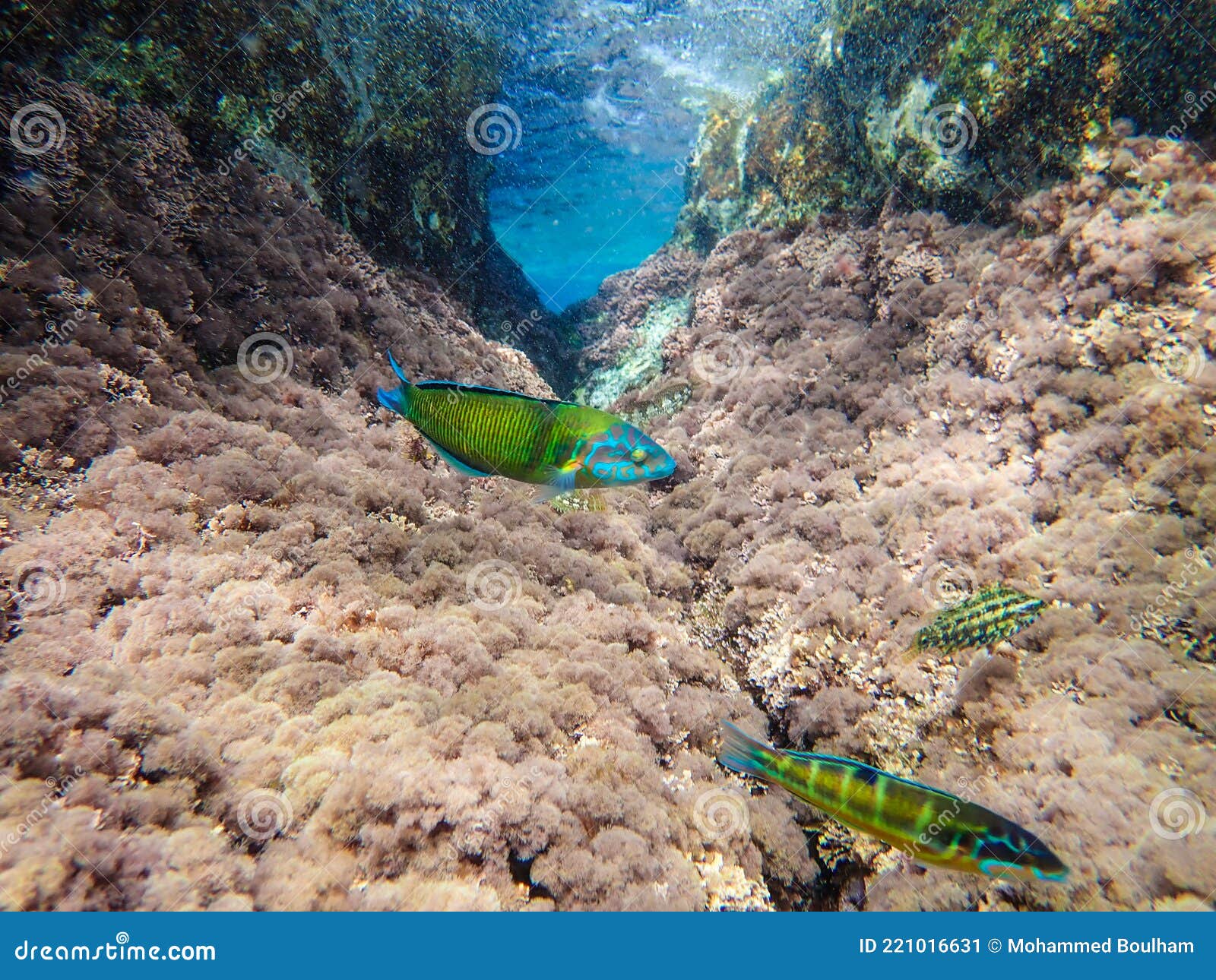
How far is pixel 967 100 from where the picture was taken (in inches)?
228

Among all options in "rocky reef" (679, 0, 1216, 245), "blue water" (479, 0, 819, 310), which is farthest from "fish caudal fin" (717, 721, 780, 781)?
"blue water" (479, 0, 819, 310)

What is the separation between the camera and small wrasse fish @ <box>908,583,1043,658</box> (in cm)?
330

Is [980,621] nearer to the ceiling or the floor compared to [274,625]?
nearer to the ceiling

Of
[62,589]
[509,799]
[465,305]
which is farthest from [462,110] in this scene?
[509,799]

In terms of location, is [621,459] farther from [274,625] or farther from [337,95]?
[337,95]

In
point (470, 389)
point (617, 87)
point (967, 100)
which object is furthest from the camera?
point (617, 87)

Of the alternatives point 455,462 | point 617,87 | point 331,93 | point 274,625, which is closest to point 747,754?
point 455,462

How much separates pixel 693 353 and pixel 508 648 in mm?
5236

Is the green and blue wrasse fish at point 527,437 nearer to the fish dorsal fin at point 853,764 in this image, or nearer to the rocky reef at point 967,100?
the fish dorsal fin at point 853,764

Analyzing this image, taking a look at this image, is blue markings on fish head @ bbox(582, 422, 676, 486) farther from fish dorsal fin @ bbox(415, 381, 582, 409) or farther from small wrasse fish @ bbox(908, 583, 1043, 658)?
small wrasse fish @ bbox(908, 583, 1043, 658)

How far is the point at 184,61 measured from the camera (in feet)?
16.8

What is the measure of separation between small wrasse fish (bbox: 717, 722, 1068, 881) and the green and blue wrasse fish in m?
1.40

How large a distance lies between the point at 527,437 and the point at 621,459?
0.43m

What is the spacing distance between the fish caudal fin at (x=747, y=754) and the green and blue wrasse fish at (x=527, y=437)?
122cm
